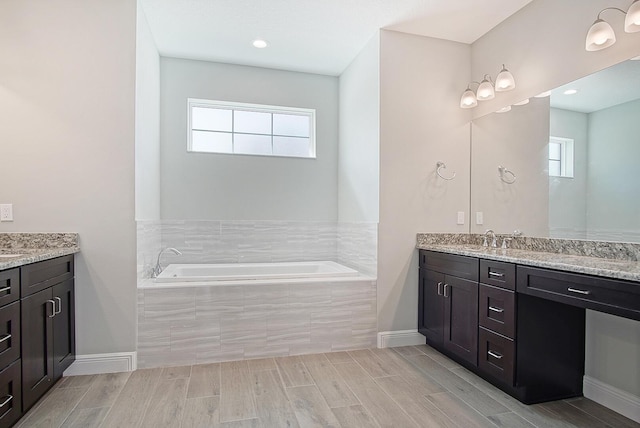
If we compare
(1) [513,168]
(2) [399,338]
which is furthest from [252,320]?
(1) [513,168]

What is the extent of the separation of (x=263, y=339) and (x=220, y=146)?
214 centimetres

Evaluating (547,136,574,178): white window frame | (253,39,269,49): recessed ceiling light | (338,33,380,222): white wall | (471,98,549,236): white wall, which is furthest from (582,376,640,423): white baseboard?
(253,39,269,49): recessed ceiling light

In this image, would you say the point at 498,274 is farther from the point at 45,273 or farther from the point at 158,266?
the point at 158,266

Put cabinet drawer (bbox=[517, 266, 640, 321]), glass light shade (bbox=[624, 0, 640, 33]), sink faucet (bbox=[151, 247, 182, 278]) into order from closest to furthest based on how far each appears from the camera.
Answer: cabinet drawer (bbox=[517, 266, 640, 321]), glass light shade (bbox=[624, 0, 640, 33]), sink faucet (bbox=[151, 247, 182, 278])

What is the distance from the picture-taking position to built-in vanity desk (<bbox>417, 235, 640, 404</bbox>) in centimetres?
172

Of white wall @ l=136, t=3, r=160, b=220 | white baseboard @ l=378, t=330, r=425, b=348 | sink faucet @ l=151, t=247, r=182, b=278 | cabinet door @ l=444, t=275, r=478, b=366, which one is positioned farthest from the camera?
sink faucet @ l=151, t=247, r=182, b=278

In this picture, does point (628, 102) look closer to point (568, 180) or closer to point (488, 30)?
point (568, 180)

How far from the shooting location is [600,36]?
2078 mm

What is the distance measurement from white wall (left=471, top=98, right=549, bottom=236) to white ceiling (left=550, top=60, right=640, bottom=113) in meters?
0.17

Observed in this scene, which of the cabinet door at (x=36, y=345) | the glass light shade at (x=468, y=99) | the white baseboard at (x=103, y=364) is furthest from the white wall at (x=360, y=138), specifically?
the cabinet door at (x=36, y=345)

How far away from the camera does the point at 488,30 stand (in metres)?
3.16

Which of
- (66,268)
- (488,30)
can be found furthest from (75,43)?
(488,30)

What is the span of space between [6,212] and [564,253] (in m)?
3.80

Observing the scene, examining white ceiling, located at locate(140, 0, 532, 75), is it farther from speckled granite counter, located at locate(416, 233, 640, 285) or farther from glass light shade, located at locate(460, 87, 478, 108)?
speckled granite counter, located at locate(416, 233, 640, 285)
